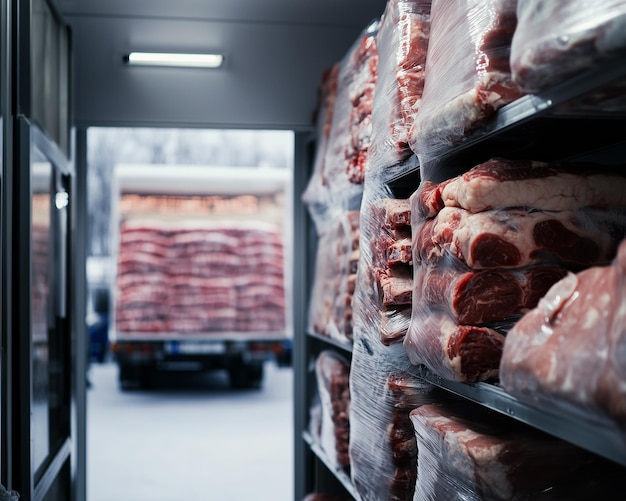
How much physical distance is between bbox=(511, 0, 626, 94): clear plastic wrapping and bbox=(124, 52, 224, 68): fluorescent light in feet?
9.44

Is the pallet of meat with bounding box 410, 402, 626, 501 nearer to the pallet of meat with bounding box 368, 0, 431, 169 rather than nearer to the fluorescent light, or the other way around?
the pallet of meat with bounding box 368, 0, 431, 169

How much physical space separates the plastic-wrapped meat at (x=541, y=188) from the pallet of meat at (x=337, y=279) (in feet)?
4.52

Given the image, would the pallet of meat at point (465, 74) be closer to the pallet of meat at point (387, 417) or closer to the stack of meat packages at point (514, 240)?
the stack of meat packages at point (514, 240)

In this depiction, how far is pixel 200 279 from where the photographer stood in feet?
33.4

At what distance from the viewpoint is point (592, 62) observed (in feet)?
4.22

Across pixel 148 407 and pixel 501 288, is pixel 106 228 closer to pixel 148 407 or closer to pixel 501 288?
pixel 148 407

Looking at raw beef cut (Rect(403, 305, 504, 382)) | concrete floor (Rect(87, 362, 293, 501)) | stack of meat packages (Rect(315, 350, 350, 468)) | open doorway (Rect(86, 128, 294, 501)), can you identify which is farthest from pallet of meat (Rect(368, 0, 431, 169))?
open doorway (Rect(86, 128, 294, 501))

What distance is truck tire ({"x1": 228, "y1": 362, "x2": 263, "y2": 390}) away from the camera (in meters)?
10.5

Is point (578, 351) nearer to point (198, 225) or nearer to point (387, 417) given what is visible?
point (387, 417)

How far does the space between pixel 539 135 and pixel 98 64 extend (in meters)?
2.93

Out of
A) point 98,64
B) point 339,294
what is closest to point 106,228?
point 98,64

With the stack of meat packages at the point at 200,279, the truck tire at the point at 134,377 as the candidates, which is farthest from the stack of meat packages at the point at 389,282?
the truck tire at the point at 134,377

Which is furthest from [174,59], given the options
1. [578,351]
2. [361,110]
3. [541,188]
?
[578,351]

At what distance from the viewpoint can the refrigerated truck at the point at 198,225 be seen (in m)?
9.84
